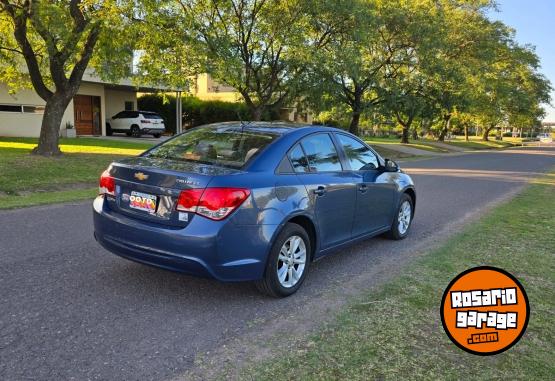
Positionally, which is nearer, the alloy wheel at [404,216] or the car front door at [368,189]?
the car front door at [368,189]

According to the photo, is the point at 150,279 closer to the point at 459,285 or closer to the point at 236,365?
the point at 236,365

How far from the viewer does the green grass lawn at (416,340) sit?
315 centimetres

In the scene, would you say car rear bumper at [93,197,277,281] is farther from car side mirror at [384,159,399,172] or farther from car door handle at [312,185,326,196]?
car side mirror at [384,159,399,172]

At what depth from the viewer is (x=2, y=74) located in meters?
17.0

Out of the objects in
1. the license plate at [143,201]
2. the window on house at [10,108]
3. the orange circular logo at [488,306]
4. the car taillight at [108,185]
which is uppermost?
the window on house at [10,108]

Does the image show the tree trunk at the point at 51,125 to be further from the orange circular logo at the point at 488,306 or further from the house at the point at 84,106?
the orange circular logo at the point at 488,306

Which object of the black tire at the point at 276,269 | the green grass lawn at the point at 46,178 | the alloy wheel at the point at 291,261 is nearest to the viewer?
the black tire at the point at 276,269

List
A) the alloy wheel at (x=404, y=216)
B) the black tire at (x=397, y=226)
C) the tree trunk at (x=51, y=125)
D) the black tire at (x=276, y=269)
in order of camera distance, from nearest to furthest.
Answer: the black tire at (x=276, y=269), the black tire at (x=397, y=226), the alloy wheel at (x=404, y=216), the tree trunk at (x=51, y=125)

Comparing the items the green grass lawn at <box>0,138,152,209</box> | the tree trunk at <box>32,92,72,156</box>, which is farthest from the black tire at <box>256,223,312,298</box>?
the tree trunk at <box>32,92,72,156</box>

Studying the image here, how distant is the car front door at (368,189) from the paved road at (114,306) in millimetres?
424

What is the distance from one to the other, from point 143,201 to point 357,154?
2712 mm

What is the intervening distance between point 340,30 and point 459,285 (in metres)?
20.3

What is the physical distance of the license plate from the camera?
409 centimetres

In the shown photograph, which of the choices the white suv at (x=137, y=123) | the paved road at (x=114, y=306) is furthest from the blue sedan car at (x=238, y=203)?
the white suv at (x=137, y=123)
